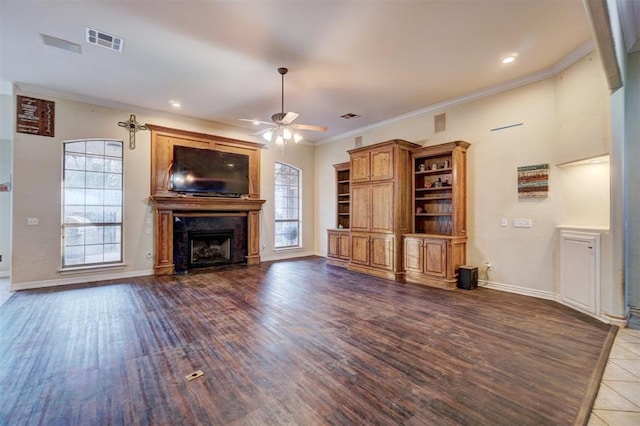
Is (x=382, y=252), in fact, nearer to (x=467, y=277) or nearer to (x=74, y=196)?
(x=467, y=277)

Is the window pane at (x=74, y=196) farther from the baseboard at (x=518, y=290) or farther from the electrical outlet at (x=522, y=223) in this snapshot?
the electrical outlet at (x=522, y=223)

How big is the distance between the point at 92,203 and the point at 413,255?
257 inches

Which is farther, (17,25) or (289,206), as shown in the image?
(289,206)

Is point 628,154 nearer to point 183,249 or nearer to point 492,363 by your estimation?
point 492,363

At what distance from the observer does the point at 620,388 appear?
2.24m

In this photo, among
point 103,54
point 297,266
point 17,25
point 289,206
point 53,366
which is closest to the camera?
point 53,366

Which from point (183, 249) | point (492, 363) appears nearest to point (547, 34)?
point (492, 363)

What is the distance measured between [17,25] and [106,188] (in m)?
3.14

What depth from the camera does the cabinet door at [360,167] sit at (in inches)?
253

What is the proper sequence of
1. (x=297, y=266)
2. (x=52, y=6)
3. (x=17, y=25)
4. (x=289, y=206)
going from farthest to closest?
(x=289, y=206) → (x=297, y=266) → (x=17, y=25) → (x=52, y=6)

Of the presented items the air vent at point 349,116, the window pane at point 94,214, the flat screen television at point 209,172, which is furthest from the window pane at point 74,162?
the air vent at point 349,116

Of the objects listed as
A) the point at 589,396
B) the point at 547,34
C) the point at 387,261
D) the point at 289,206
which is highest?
the point at 547,34

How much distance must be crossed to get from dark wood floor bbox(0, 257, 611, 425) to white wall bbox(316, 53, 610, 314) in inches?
28.0

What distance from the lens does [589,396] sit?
2121 mm
